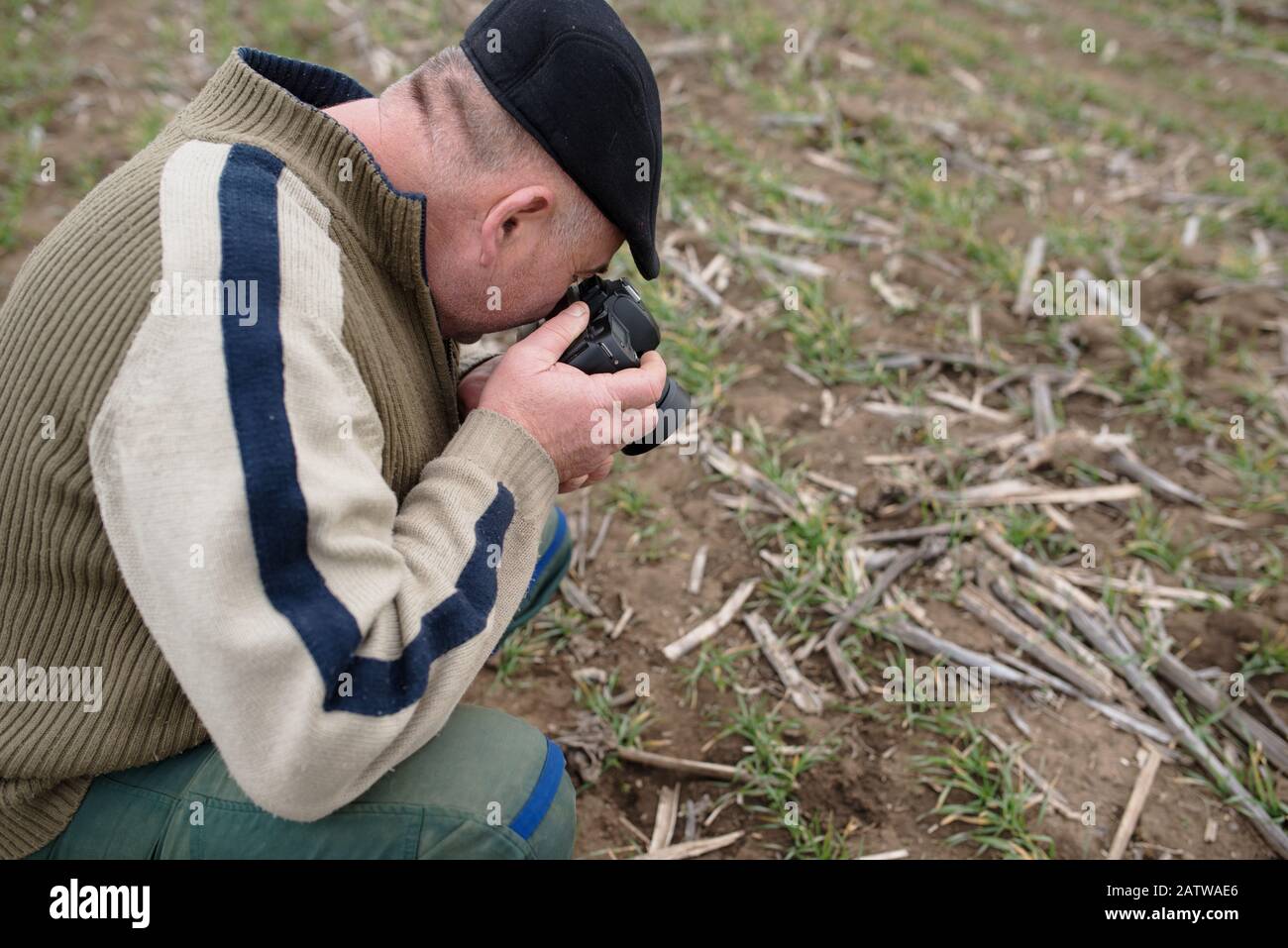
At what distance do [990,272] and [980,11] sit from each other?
3.61 m

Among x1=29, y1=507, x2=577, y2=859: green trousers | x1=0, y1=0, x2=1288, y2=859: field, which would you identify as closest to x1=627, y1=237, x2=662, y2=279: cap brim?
x1=29, y1=507, x2=577, y2=859: green trousers

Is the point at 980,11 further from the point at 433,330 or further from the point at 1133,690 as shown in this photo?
the point at 433,330

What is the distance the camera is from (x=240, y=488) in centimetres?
146

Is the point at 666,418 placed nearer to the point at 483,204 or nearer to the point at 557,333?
the point at 557,333

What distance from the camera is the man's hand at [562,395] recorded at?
6.49 ft

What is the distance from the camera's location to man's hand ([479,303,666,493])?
77.9 inches

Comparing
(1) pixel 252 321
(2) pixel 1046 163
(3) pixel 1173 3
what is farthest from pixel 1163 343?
(3) pixel 1173 3

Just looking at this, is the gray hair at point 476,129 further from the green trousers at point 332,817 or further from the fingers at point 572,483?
the green trousers at point 332,817

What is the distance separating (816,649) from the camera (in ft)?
10.2

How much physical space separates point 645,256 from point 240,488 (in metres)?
1.06

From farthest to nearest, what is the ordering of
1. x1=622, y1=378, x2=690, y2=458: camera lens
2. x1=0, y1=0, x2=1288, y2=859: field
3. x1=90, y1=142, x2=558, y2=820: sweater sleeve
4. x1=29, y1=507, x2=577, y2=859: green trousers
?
x1=0, y1=0, x2=1288, y2=859: field < x1=622, y1=378, x2=690, y2=458: camera lens < x1=29, y1=507, x2=577, y2=859: green trousers < x1=90, y1=142, x2=558, y2=820: sweater sleeve

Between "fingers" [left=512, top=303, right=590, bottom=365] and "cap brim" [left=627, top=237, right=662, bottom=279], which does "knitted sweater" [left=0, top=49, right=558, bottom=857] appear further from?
"cap brim" [left=627, top=237, right=662, bottom=279]

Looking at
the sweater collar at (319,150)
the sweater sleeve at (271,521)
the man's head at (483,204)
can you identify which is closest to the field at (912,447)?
the sweater sleeve at (271,521)

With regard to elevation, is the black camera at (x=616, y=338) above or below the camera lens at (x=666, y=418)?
above
